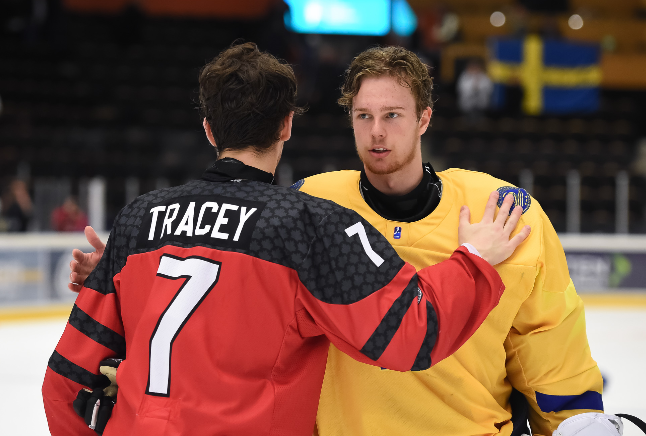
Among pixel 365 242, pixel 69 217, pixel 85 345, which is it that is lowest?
pixel 69 217

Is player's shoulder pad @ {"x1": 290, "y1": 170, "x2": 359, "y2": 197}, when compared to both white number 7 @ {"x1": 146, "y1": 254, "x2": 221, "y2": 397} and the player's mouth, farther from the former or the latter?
white number 7 @ {"x1": 146, "y1": 254, "x2": 221, "y2": 397}

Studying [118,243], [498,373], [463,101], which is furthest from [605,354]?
[463,101]

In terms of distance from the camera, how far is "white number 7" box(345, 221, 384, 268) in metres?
1.44

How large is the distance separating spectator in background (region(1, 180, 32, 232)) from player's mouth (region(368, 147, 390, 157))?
6835mm

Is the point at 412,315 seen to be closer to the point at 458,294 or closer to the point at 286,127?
the point at 458,294

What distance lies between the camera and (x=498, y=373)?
6.36 ft

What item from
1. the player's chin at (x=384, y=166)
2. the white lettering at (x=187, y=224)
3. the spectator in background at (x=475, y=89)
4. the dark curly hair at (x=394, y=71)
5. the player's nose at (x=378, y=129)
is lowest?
the white lettering at (x=187, y=224)

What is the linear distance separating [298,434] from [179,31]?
1379cm

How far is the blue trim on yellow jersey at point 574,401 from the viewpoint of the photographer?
6.22 ft

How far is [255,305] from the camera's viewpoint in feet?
4.69

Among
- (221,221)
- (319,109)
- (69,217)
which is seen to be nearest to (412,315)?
(221,221)

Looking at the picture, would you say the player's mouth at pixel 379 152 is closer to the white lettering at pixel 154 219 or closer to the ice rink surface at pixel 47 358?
the white lettering at pixel 154 219

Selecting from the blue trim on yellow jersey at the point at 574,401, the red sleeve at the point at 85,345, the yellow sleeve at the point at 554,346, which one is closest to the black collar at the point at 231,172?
the red sleeve at the point at 85,345

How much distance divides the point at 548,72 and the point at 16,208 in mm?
9147
